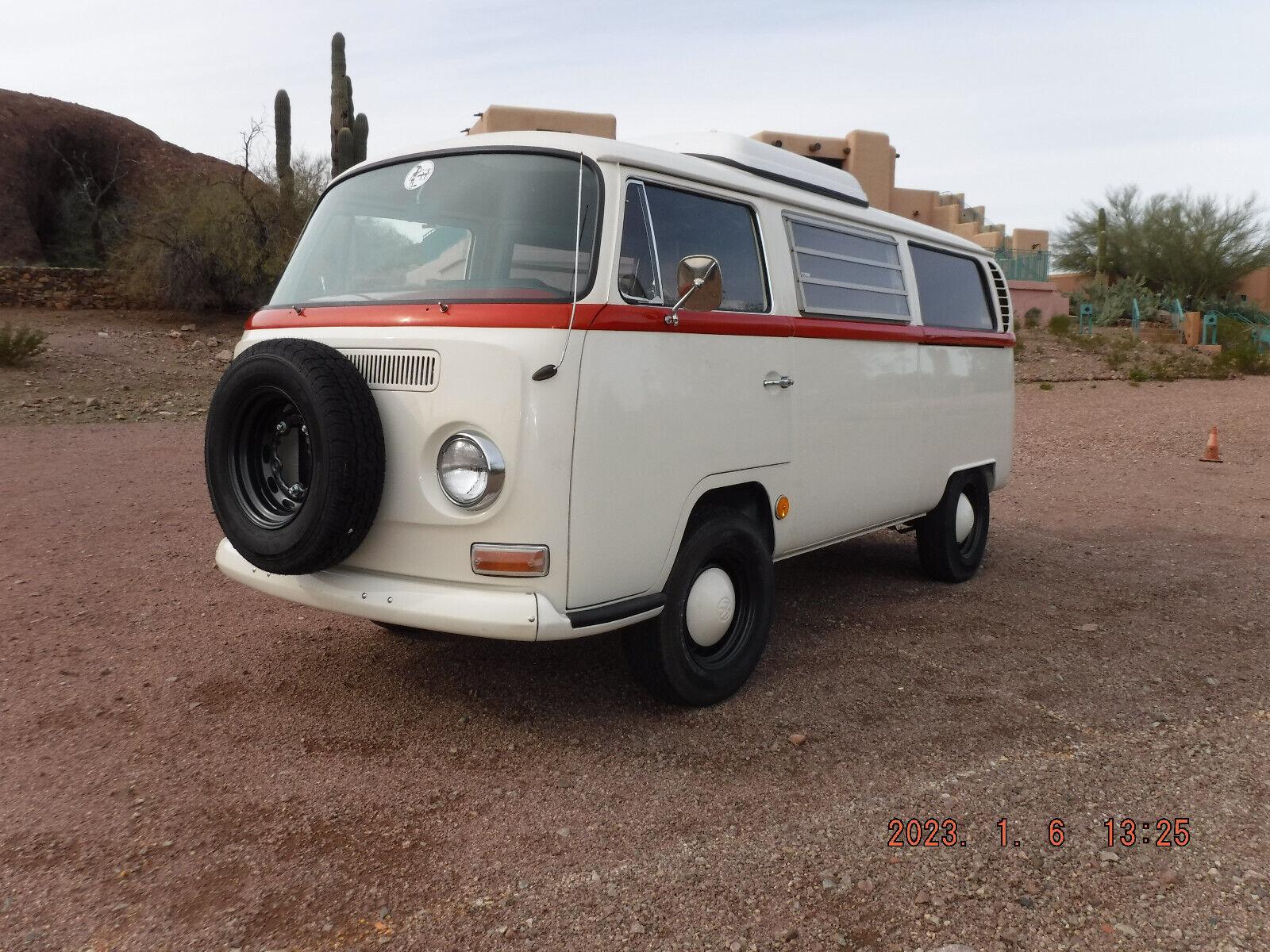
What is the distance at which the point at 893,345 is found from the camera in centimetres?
537

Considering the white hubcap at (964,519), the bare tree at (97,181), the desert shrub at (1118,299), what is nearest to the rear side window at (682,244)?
the white hubcap at (964,519)

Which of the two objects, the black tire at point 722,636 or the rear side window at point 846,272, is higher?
A: the rear side window at point 846,272

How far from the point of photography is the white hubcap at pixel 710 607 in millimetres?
4117

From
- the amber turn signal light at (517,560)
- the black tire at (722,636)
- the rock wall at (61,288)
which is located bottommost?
the black tire at (722,636)

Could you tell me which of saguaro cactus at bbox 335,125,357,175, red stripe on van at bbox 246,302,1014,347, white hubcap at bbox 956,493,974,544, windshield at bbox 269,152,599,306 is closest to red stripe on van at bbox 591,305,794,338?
red stripe on van at bbox 246,302,1014,347

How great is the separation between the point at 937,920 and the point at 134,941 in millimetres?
2074

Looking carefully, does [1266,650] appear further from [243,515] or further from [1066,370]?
[1066,370]

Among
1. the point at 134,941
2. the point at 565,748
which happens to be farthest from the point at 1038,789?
the point at 134,941

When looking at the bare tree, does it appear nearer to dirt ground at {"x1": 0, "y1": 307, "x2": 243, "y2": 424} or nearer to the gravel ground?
dirt ground at {"x1": 0, "y1": 307, "x2": 243, "y2": 424}

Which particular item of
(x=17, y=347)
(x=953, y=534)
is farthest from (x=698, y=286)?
(x=17, y=347)

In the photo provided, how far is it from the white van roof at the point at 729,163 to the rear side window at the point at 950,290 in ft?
0.41

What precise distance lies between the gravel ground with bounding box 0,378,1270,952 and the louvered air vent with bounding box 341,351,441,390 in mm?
1322

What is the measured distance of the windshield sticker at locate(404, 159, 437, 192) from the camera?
158 inches

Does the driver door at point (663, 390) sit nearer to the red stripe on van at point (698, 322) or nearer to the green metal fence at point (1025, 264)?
the red stripe on van at point (698, 322)
